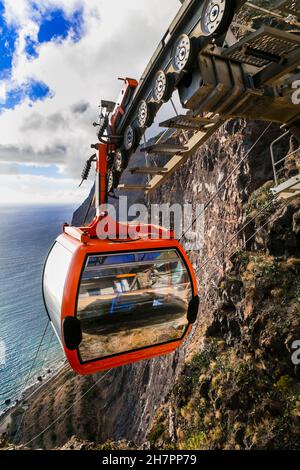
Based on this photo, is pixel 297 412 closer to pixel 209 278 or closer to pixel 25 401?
pixel 209 278

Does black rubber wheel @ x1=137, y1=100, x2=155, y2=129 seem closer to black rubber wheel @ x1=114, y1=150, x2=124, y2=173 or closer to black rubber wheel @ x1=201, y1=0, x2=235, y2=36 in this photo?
black rubber wheel @ x1=114, y1=150, x2=124, y2=173

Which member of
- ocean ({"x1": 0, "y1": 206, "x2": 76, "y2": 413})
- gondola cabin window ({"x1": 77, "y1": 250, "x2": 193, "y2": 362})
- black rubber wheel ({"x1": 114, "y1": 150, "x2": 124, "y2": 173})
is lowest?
ocean ({"x1": 0, "y1": 206, "x2": 76, "y2": 413})

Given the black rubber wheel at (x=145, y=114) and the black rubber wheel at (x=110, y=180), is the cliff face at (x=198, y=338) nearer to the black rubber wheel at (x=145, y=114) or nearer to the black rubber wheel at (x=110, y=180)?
the black rubber wheel at (x=110, y=180)

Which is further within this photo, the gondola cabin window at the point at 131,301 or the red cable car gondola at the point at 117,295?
the gondola cabin window at the point at 131,301

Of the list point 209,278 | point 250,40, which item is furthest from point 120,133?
point 209,278

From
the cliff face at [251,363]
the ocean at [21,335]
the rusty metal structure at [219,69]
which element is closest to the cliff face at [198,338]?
the cliff face at [251,363]

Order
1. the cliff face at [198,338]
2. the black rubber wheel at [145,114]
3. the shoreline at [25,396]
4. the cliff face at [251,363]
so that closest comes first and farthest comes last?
the black rubber wheel at [145,114] < the cliff face at [251,363] < the cliff face at [198,338] < the shoreline at [25,396]

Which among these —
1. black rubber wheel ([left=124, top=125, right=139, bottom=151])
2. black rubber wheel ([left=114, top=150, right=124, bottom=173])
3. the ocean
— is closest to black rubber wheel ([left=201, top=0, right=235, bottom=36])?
black rubber wheel ([left=124, top=125, right=139, bottom=151])
